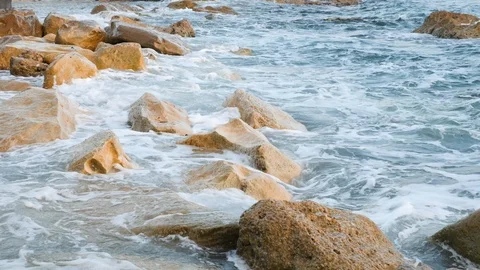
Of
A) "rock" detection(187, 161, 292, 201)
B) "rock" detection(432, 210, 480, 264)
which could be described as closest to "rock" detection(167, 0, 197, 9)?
"rock" detection(187, 161, 292, 201)

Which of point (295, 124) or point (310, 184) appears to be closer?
point (310, 184)

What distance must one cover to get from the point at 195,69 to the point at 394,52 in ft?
22.7

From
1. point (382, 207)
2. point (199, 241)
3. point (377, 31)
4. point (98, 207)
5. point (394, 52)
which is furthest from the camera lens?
point (377, 31)

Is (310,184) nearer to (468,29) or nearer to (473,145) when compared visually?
(473,145)

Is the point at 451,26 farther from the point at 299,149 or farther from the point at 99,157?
the point at 99,157

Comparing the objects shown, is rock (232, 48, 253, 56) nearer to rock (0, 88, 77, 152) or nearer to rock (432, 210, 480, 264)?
rock (0, 88, 77, 152)

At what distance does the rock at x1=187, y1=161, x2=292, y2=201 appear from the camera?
223 inches

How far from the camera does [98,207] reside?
509 centimetres

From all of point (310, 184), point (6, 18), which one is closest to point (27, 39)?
point (6, 18)

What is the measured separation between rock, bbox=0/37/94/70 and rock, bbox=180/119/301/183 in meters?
5.09

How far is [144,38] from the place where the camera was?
45.9 feet

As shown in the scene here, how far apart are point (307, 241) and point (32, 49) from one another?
897 centimetres

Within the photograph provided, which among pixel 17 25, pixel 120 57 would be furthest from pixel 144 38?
pixel 17 25

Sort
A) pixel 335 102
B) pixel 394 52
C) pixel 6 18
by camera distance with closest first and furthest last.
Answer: pixel 335 102, pixel 6 18, pixel 394 52
